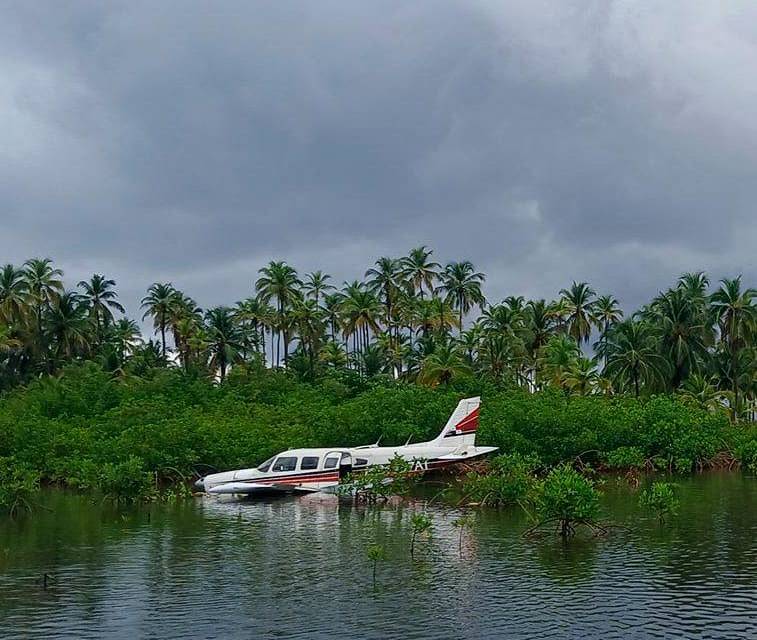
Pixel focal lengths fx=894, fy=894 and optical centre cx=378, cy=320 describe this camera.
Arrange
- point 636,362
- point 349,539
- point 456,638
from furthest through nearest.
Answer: point 636,362 < point 349,539 < point 456,638

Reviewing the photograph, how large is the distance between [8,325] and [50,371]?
6.35 meters

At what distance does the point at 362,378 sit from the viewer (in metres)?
68.7

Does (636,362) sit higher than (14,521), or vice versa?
(636,362)

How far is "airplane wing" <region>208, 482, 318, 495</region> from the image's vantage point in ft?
120

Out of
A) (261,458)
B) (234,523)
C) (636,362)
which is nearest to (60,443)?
(261,458)

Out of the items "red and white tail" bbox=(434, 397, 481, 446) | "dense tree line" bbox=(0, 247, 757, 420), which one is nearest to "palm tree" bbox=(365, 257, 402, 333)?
"dense tree line" bbox=(0, 247, 757, 420)

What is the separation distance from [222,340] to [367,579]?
67995mm

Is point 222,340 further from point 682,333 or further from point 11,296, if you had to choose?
point 682,333

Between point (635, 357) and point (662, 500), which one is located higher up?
point (635, 357)

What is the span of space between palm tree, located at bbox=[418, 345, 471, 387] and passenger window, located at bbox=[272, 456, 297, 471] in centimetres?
3407

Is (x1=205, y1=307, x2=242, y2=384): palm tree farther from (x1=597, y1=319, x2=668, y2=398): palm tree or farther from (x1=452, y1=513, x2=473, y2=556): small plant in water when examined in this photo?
(x1=452, y1=513, x2=473, y2=556): small plant in water

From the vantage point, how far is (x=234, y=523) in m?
29.8

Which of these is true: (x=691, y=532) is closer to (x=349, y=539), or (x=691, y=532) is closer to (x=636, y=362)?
(x=349, y=539)

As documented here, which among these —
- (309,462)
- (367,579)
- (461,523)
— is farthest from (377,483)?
(367,579)
